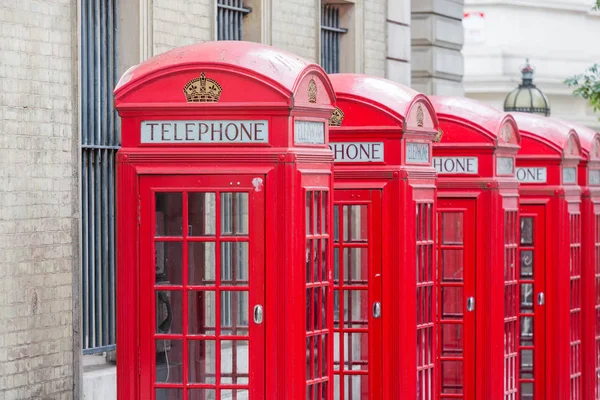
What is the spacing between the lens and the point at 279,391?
24.8 feet

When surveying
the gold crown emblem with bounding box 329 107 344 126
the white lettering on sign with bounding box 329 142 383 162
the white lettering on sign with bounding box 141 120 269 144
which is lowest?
the white lettering on sign with bounding box 329 142 383 162

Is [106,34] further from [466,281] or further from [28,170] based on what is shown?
[466,281]

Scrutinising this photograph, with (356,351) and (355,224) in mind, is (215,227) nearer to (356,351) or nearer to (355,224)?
(355,224)

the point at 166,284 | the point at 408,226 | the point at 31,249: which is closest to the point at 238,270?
the point at 166,284

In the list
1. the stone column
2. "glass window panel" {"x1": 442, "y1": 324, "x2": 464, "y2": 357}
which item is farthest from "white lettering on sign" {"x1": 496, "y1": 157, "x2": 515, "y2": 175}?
the stone column

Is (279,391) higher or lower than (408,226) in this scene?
lower

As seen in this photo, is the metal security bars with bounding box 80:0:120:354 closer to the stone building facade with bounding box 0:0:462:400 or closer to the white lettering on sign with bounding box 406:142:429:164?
the stone building facade with bounding box 0:0:462:400

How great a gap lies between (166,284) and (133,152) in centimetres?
68

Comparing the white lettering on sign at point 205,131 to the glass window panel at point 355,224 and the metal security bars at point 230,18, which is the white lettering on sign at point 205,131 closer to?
the glass window panel at point 355,224

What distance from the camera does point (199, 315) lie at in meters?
7.64

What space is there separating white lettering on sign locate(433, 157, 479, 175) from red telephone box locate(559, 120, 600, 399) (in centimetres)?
253

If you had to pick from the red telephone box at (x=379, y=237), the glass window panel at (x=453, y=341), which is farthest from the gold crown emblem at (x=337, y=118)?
the glass window panel at (x=453, y=341)

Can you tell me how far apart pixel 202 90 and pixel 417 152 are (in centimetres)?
211

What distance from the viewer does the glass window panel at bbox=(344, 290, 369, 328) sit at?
30.4 feet
